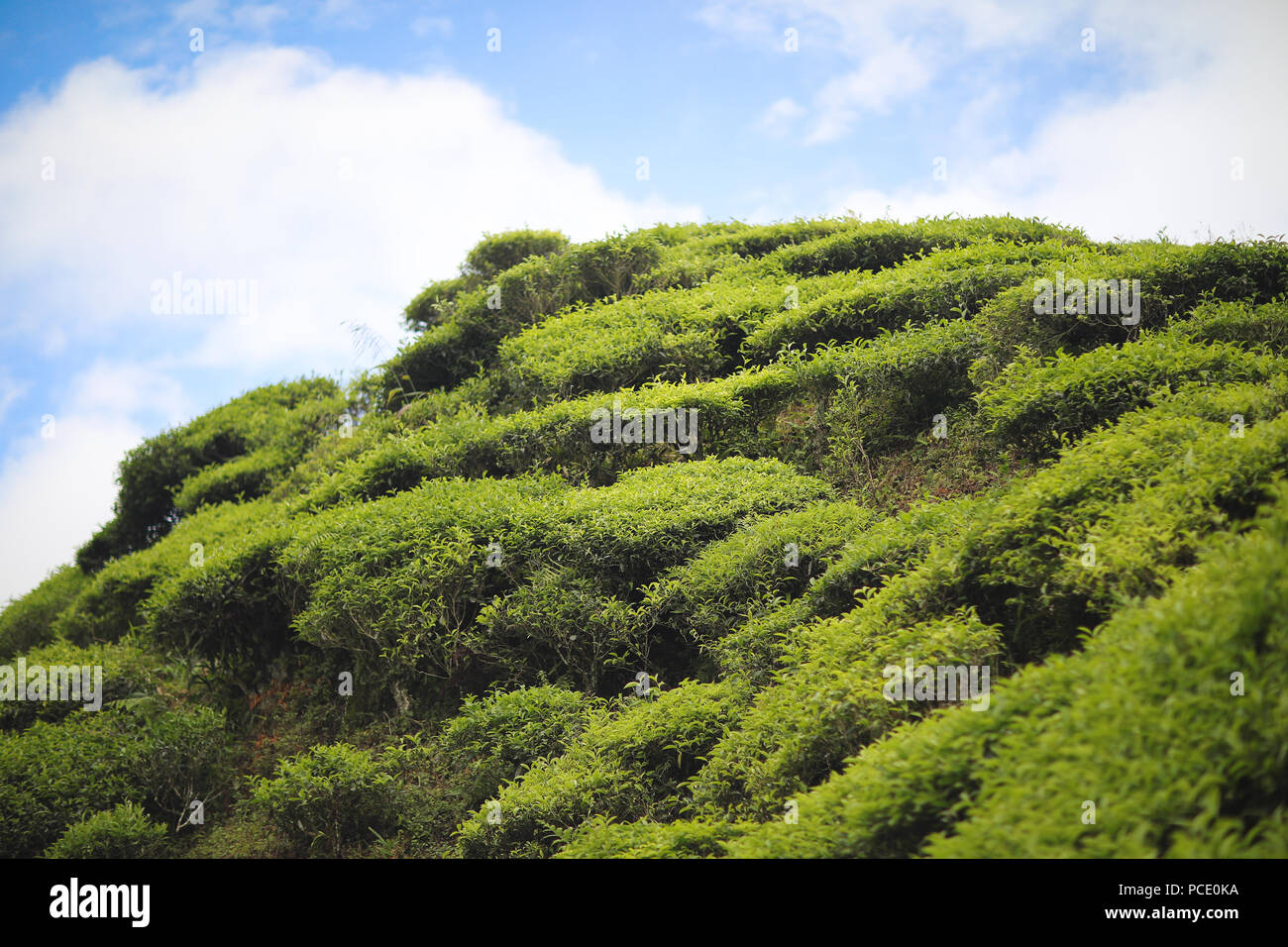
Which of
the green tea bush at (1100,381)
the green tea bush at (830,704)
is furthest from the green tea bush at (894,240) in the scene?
the green tea bush at (830,704)

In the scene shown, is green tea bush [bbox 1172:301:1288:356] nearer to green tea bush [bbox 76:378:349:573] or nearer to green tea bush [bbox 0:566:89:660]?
green tea bush [bbox 76:378:349:573]

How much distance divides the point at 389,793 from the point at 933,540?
17.2 ft

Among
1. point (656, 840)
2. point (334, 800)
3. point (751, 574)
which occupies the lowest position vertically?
point (334, 800)

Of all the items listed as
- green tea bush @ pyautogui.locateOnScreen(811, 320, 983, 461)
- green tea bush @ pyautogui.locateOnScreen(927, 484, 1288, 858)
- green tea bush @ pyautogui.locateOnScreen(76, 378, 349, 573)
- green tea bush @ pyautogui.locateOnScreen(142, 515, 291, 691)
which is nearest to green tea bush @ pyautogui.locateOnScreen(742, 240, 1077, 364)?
green tea bush @ pyautogui.locateOnScreen(811, 320, 983, 461)

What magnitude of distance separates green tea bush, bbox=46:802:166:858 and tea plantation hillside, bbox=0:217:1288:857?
51mm

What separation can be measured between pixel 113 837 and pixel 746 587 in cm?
635

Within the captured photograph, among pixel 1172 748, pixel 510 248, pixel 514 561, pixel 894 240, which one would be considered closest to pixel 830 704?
pixel 1172 748

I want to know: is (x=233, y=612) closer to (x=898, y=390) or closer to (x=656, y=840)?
(x=656, y=840)

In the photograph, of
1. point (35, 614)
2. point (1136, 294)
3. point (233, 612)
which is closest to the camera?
point (1136, 294)

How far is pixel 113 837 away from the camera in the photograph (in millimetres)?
8281

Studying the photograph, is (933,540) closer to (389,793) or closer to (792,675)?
(792,675)

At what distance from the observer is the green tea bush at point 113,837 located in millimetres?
8102
